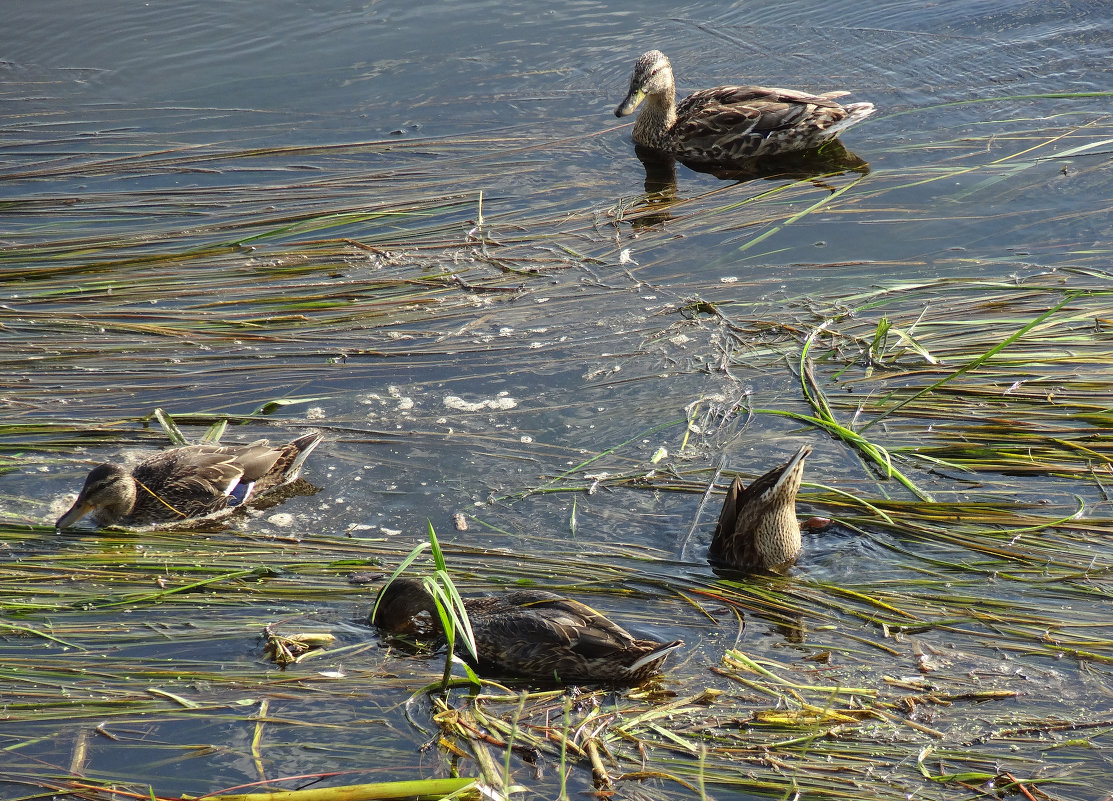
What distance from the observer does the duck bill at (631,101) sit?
9195 millimetres

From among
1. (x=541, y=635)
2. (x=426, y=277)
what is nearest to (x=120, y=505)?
(x=541, y=635)

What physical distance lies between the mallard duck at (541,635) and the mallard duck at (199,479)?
3.99ft

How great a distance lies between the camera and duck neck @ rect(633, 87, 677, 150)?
915 centimetres

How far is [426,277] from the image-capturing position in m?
7.09

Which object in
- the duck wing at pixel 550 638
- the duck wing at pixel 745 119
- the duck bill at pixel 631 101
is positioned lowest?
the duck wing at pixel 550 638

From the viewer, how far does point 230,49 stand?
10.7 meters

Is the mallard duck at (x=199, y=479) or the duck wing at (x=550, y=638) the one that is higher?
the mallard duck at (x=199, y=479)

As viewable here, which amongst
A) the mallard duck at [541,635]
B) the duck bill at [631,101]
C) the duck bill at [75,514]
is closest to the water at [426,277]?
the duck bill at [75,514]

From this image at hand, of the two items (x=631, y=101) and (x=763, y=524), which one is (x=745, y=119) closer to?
(x=631, y=101)

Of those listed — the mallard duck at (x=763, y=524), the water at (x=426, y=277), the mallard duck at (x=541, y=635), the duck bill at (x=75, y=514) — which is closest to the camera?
the mallard duck at (x=541, y=635)

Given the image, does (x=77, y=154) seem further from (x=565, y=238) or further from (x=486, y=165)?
(x=565, y=238)

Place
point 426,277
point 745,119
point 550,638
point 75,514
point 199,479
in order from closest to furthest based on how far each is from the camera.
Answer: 1. point 550,638
2. point 75,514
3. point 199,479
4. point 426,277
5. point 745,119

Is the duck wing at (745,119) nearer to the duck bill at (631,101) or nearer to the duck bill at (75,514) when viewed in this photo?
the duck bill at (631,101)

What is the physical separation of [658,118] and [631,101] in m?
0.27
